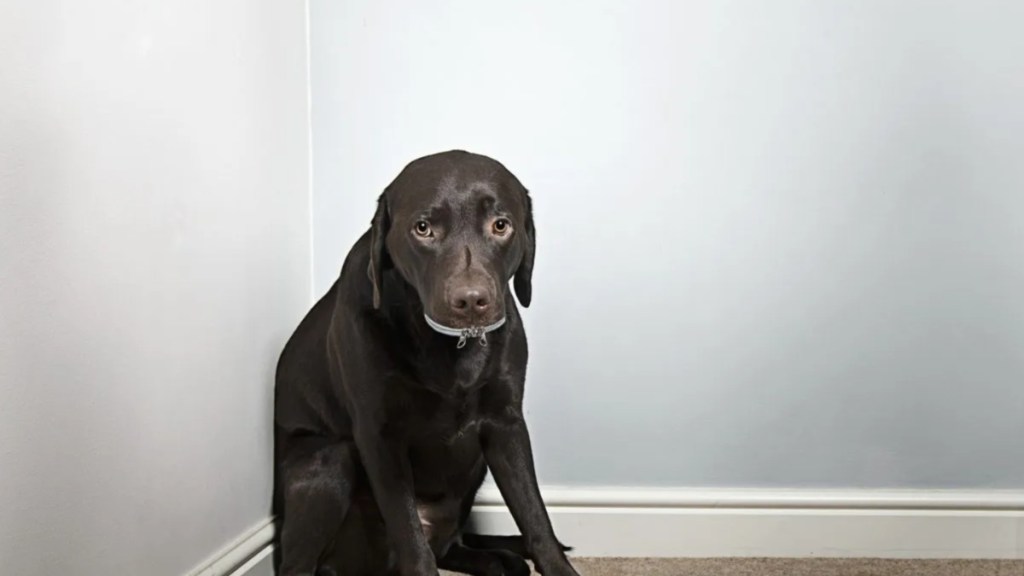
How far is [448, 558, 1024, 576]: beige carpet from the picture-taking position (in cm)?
202

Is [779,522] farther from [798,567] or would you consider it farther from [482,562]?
[482,562]

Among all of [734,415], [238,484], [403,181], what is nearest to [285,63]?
[403,181]

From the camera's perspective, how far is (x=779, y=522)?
216 cm

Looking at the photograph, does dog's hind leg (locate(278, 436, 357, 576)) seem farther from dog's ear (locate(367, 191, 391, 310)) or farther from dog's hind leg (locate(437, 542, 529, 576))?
dog's ear (locate(367, 191, 391, 310))

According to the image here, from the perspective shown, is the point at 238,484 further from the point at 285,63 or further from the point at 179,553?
the point at 285,63

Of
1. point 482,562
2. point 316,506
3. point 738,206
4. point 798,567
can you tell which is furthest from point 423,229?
point 798,567

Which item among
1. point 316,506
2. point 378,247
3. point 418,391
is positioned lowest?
point 316,506

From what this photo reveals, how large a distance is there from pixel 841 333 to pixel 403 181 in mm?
1044

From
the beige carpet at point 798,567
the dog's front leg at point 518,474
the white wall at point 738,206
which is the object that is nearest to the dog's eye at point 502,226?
the dog's front leg at point 518,474

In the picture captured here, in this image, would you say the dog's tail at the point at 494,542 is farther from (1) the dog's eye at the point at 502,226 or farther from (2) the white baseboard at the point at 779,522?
(1) the dog's eye at the point at 502,226

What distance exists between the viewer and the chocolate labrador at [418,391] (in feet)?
4.92

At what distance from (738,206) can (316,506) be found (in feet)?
3.39

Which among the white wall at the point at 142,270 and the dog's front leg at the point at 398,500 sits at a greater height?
the white wall at the point at 142,270

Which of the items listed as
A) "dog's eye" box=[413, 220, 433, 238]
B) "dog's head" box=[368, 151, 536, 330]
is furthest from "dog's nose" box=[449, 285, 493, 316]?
"dog's eye" box=[413, 220, 433, 238]
